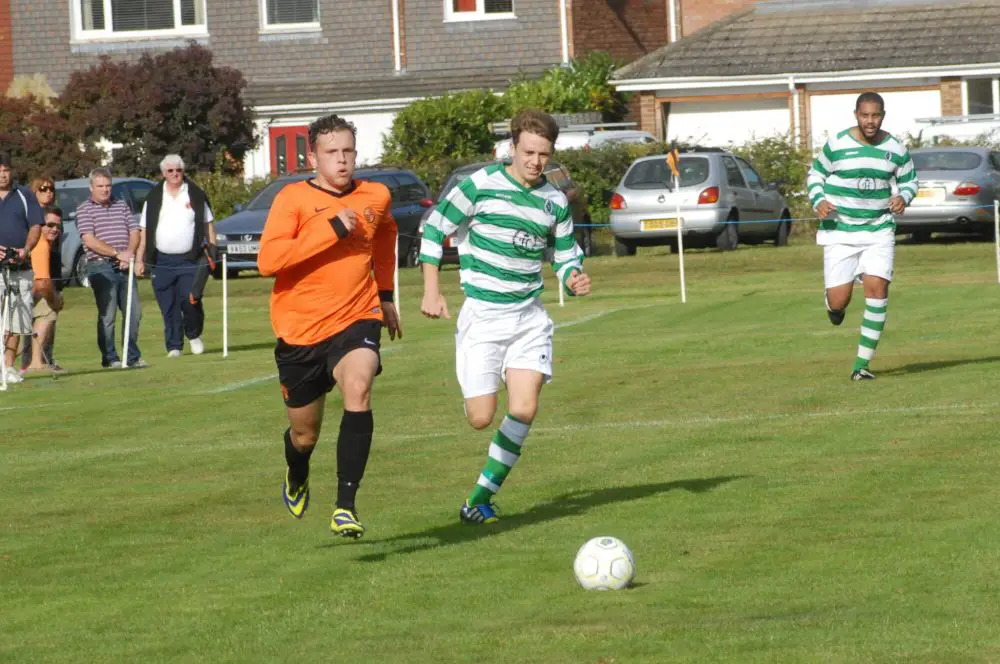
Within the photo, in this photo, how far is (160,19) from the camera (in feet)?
169

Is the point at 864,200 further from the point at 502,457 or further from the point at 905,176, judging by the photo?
the point at 502,457

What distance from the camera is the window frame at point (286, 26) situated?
50375mm

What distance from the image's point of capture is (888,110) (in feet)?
149

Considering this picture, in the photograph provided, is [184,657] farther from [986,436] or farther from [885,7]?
[885,7]

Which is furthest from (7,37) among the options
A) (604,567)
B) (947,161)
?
(604,567)

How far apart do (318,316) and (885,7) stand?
1595 inches

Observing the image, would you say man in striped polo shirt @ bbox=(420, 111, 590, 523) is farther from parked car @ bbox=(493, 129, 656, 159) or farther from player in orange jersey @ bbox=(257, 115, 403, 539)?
parked car @ bbox=(493, 129, 656, 159)

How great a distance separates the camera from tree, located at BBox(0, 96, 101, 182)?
140 ft

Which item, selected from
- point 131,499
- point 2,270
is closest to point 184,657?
point 131,499

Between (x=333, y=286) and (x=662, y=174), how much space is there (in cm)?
2310

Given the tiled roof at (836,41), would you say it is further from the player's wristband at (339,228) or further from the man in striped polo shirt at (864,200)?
the player's wristband at (339,228)

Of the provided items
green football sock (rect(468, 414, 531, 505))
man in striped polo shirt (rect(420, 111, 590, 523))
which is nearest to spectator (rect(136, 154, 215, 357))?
man in striped polo shirt (rect(420, 111, 590, 523))

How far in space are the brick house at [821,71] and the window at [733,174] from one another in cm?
1182

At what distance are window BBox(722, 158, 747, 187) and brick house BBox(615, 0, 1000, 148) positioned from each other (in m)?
11.8
